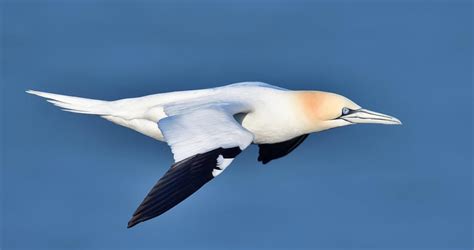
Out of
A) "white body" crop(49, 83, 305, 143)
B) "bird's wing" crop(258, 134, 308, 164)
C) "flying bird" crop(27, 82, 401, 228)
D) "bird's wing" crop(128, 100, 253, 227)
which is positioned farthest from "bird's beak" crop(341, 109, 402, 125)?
"bird's wing" crop(128, 100, 253, 227)

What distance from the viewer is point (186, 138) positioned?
11.9 metres

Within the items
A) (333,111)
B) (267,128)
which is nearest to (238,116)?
(267,128)

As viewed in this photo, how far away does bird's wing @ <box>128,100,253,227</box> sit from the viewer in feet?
36.2

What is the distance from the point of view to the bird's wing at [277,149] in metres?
14.4

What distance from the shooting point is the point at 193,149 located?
11750mm

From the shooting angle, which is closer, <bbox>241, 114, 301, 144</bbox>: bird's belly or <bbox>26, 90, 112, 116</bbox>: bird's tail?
<bbox>241, 114, 301, 144</bbox>: bird's belly

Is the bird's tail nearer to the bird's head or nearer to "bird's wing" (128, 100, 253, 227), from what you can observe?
"bird's wing" (128, 100, 253, 227)

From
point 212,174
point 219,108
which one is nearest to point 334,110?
point 219,108

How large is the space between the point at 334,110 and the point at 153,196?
299cm

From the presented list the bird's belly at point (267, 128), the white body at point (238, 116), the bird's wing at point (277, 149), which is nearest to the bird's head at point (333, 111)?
the white body at point (238, 116)

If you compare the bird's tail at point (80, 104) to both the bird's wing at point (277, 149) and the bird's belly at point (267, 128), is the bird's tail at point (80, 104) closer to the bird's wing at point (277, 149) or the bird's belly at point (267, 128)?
the bird's belly at point (267, 128)

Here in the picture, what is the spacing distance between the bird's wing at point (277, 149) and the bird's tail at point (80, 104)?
173 centimetres

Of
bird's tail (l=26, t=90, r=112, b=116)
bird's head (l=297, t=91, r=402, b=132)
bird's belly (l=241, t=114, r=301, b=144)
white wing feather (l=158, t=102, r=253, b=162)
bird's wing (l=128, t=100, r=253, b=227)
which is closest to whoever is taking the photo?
bird's wing (l=128, t=100, r=253, b=227)

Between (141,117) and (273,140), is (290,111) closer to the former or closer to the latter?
(273,140)
